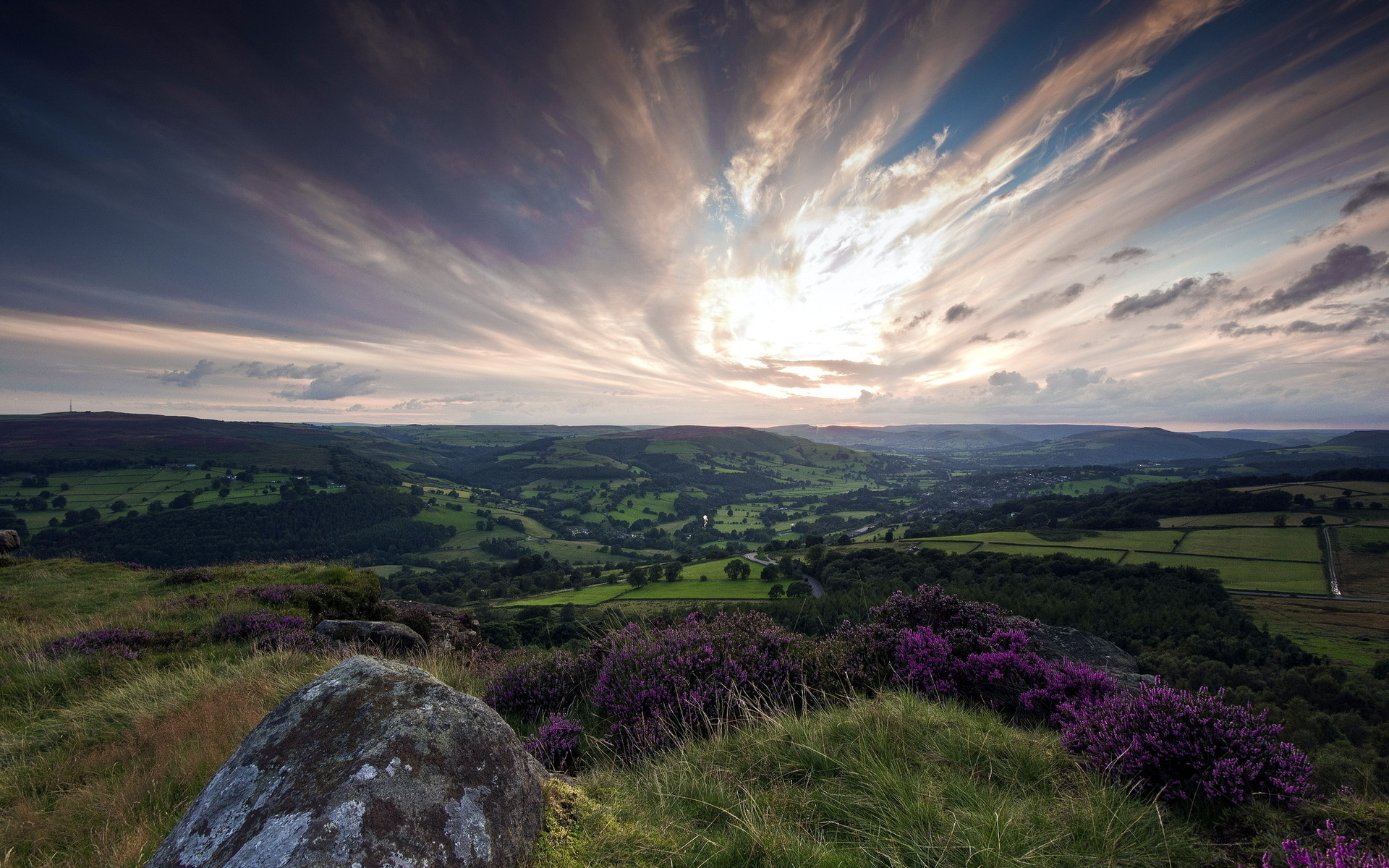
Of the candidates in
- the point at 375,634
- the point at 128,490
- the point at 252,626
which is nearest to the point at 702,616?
the point at 375,634

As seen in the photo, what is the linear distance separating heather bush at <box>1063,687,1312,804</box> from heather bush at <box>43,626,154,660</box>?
1362cm

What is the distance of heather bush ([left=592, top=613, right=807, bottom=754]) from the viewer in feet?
18.9

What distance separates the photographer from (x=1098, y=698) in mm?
6180

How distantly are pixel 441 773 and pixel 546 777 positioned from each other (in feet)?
3.77

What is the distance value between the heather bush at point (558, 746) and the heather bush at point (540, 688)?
4.15 ft

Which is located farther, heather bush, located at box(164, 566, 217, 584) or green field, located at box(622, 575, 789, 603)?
green field, located at box(622, 575, 789, 603)

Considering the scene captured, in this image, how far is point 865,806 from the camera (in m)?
3.77

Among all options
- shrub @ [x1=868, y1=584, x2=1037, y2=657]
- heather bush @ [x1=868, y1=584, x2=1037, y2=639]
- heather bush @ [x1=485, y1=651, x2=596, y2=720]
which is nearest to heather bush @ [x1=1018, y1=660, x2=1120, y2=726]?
shrub @ [x1=868, y1=584, x2=1037, y2=657]

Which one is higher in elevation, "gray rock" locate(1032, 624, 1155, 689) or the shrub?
the shrub

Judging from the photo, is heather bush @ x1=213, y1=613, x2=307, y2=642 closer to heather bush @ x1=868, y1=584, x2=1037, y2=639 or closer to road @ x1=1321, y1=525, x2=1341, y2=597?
heather bush @ x1=868, y1=584, x2=1037, y2=639

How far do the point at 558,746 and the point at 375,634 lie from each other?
7.15 m

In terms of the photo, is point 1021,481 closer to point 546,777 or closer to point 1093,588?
point 1093,588

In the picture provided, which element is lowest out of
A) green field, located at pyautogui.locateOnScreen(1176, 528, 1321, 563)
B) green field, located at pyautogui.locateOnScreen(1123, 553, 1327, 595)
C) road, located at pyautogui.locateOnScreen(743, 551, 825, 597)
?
road, located at pyautogui.locateOnScreen(743, 551, 825, 597)

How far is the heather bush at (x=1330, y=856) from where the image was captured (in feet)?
8.75
